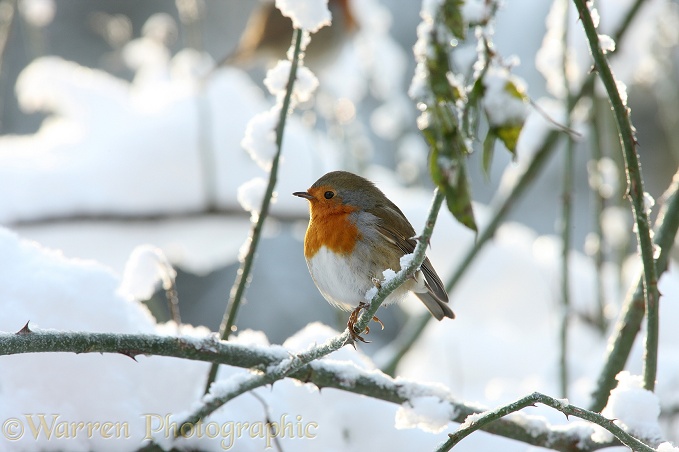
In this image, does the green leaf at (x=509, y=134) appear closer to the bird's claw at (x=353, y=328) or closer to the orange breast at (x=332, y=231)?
the bird's claw at (x=353, y=328)

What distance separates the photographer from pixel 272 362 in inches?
54.7

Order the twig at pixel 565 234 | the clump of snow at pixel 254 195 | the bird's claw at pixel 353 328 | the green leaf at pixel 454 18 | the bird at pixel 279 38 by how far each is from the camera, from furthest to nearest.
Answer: the bird at pixel 279 38, the twig at pixel 565 234, the clump of snow at pixel 254 195, the bird's claw at pixel 353 328, the green leaf at pixel 454 18

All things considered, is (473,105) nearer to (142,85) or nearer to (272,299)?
(142,85)

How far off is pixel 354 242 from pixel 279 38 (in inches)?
68.0

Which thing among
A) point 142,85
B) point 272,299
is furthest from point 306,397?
point 272,299

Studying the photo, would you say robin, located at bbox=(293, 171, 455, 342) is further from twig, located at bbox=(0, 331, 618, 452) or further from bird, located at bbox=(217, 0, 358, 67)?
bird, located at bbox=(217, 0, 358, 67)

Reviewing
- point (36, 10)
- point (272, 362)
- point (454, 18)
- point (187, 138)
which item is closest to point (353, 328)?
point (272, 362)

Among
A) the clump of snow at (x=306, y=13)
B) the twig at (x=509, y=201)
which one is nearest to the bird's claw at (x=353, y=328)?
the clump of snow at (x=306, y=13)

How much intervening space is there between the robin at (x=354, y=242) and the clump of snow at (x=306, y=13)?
0.54 m

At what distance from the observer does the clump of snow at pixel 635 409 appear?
142 cm

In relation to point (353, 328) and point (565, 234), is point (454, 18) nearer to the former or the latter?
point (353, 328)

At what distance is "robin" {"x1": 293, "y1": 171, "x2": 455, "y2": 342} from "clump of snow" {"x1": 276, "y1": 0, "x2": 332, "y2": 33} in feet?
1.78

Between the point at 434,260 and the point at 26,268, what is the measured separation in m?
2.16

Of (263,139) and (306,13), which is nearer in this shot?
(306,13)
